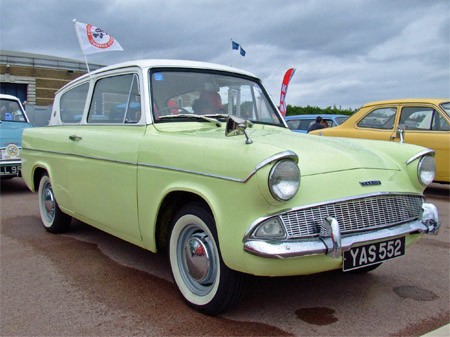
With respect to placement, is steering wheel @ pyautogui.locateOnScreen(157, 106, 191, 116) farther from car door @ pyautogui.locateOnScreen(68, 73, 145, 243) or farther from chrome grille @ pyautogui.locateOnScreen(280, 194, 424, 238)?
chrome grille @ pyautogui.locateOnScreen(280, 194, 424, 238)

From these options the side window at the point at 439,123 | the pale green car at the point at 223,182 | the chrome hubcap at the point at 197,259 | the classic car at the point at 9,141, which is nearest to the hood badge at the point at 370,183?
the pale green car at the point at 223,182

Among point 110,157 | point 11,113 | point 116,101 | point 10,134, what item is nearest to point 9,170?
point 10,134

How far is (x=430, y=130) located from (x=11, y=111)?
7988mm

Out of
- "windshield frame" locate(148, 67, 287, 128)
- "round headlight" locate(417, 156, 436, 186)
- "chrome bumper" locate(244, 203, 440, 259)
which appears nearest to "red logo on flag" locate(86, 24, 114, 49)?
"windshield frame" locate(148, 67, 287, 128)

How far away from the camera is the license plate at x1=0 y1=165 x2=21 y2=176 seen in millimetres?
7649

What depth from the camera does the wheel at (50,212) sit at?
4.89m

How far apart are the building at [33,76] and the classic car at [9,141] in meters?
34.6

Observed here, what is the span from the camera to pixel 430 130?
758 centimetres

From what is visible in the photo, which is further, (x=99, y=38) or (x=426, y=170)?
(x=99, y=38)

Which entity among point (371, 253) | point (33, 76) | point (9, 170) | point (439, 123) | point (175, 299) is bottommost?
point (175, 299)

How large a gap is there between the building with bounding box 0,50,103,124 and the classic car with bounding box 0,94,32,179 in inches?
1360

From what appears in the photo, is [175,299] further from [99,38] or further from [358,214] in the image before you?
[99,38]

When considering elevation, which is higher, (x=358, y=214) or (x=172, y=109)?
(x=172, y=109)

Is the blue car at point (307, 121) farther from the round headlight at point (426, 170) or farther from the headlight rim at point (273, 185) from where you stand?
the headlight rim at point (273, 185)
